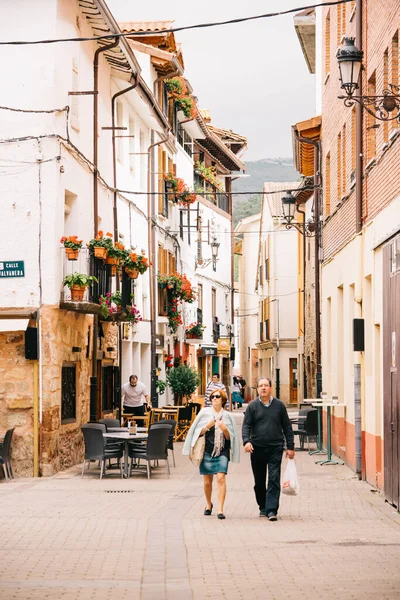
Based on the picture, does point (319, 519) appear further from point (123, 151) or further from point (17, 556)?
point (123, 151)

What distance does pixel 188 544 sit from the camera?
480 inches

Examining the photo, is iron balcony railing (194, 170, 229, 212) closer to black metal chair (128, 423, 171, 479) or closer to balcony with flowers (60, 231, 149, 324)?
balcony with flowers (60, 231, 149, 324)

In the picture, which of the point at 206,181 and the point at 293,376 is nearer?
the point at 206,181

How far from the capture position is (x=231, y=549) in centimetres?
1177

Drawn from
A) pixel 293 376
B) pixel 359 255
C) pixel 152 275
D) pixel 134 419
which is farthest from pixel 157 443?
pixel 293 376

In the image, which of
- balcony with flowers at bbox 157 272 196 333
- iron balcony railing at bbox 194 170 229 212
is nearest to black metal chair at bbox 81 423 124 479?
balcony with flowers at bbox 157 272 196 333

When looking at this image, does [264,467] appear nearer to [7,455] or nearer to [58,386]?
[7,455]

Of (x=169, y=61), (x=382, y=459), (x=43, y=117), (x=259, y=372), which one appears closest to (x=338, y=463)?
(x=382, y=459)

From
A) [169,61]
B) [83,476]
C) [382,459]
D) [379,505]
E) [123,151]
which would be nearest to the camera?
[379,505]

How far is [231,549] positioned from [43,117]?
11.9 meters

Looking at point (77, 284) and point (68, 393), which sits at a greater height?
point (77, 284)

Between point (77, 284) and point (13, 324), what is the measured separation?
1.45 meters

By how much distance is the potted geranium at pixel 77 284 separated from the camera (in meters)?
21.8

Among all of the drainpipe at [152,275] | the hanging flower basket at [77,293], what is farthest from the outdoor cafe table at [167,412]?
the hanging flower basket at [77,293]
